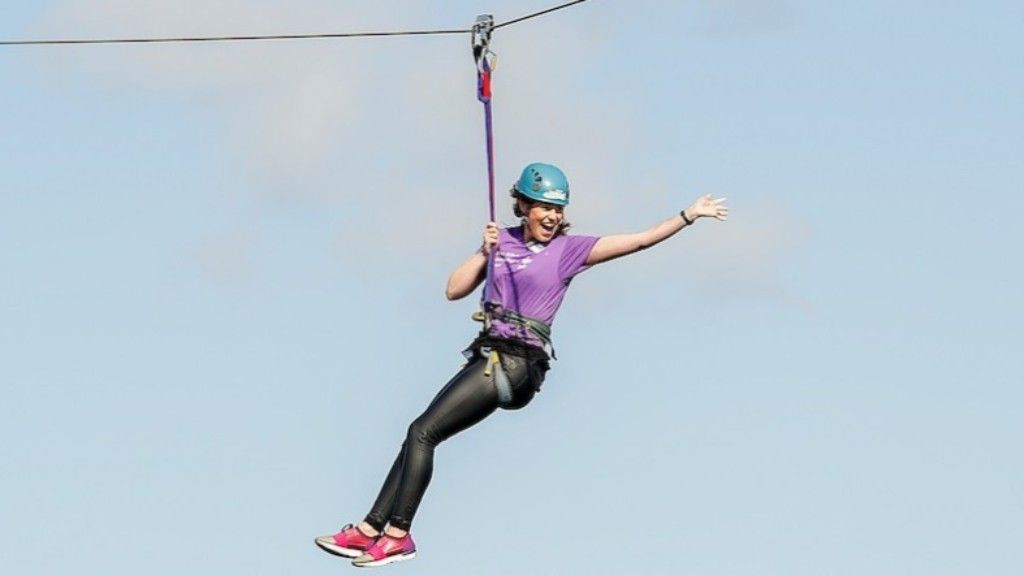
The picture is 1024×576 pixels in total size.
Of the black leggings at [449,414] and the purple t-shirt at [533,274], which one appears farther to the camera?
the black leggings at [449,414]

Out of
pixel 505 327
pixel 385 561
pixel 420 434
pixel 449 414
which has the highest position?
pixel 505 327

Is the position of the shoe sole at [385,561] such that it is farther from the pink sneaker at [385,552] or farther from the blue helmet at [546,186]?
the blue helmet at [546,186]

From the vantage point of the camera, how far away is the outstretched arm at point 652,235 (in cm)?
3409

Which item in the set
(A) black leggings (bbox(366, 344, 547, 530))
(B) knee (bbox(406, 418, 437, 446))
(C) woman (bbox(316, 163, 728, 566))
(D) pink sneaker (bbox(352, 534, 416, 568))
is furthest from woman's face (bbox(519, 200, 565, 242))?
(D) pink sneaker (bbox(352, 534, 416, 568))

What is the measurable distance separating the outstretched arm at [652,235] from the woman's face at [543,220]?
15.8 inches

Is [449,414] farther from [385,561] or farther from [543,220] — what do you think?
[543,220]

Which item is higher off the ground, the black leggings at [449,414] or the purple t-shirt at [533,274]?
the purple t-shirt at [533,274]

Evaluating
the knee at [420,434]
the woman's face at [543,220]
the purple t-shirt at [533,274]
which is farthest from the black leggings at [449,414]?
the woman's face at [543,220]

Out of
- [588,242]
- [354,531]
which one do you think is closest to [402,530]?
[354,531]

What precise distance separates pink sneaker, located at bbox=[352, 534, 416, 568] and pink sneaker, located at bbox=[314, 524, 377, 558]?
60 mm

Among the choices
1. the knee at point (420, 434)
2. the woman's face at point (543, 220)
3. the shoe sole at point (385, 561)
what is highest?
the woman's face at point (543, 220)

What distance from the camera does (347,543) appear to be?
1380 inches

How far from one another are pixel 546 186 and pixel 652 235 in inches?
40.7

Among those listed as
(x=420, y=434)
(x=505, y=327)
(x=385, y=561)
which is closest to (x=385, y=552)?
(x=385, y=561)
